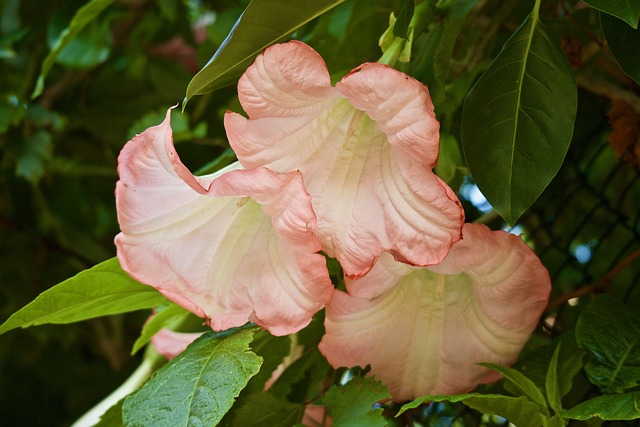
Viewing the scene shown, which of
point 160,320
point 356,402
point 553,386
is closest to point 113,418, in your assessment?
point 160,320

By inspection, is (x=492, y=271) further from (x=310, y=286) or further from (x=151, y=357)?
(x=151, y=357)

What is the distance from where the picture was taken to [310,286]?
1.49ft

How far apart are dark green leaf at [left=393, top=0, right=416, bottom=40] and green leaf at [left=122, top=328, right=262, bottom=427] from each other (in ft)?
0.64

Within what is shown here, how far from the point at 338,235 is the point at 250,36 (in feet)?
0.42

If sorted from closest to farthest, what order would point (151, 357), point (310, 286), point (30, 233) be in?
point (310, 286), point (151, 357), point (30, 233)

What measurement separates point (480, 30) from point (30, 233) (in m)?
0.76

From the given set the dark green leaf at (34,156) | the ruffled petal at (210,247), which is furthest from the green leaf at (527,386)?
the dark green leaf at (34,156)

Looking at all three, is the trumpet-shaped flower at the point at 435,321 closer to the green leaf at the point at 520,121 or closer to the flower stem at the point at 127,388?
the green leaf at the point at 520,121

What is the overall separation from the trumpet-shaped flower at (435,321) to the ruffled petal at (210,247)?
A: 5 centimetres

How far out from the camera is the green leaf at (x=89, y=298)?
0.53 metres

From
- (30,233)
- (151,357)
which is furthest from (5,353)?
(151,357)

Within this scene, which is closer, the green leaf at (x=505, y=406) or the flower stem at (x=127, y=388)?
Result: the green leaf at (x=505, y=406)

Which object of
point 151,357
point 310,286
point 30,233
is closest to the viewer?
point 310,286

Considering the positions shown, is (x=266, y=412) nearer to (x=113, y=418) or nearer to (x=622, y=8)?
(x=113, y=418)
